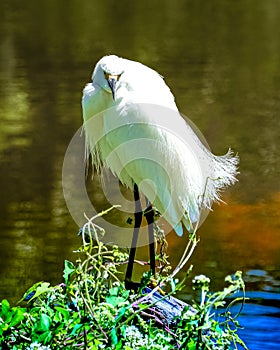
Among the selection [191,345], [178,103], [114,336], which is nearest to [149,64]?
[178,103]

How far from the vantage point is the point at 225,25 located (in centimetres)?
1002

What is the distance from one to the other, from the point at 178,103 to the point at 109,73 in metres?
4.39

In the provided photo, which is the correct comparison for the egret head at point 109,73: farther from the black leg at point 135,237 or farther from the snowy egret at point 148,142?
the black leg at point 135,237

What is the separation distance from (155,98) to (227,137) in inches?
142

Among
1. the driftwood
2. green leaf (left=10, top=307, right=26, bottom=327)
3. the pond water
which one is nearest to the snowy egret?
the driftwood

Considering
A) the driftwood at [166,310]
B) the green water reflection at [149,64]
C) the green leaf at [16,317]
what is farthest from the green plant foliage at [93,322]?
the green water reflection at [149,64]

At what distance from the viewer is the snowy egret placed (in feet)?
10.4

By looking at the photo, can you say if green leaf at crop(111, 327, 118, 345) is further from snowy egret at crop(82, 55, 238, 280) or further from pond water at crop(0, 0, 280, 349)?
pond water at crop(0, 0, 280, 349)

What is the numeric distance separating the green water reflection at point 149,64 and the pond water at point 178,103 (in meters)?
0.01

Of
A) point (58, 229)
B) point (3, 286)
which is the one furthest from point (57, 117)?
point (3, 286)

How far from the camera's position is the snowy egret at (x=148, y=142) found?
317cm

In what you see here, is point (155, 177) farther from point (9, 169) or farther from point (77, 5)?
point (77, 5)

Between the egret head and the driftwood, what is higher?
the egret head

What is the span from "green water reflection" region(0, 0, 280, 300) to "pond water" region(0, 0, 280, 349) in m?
0.01
